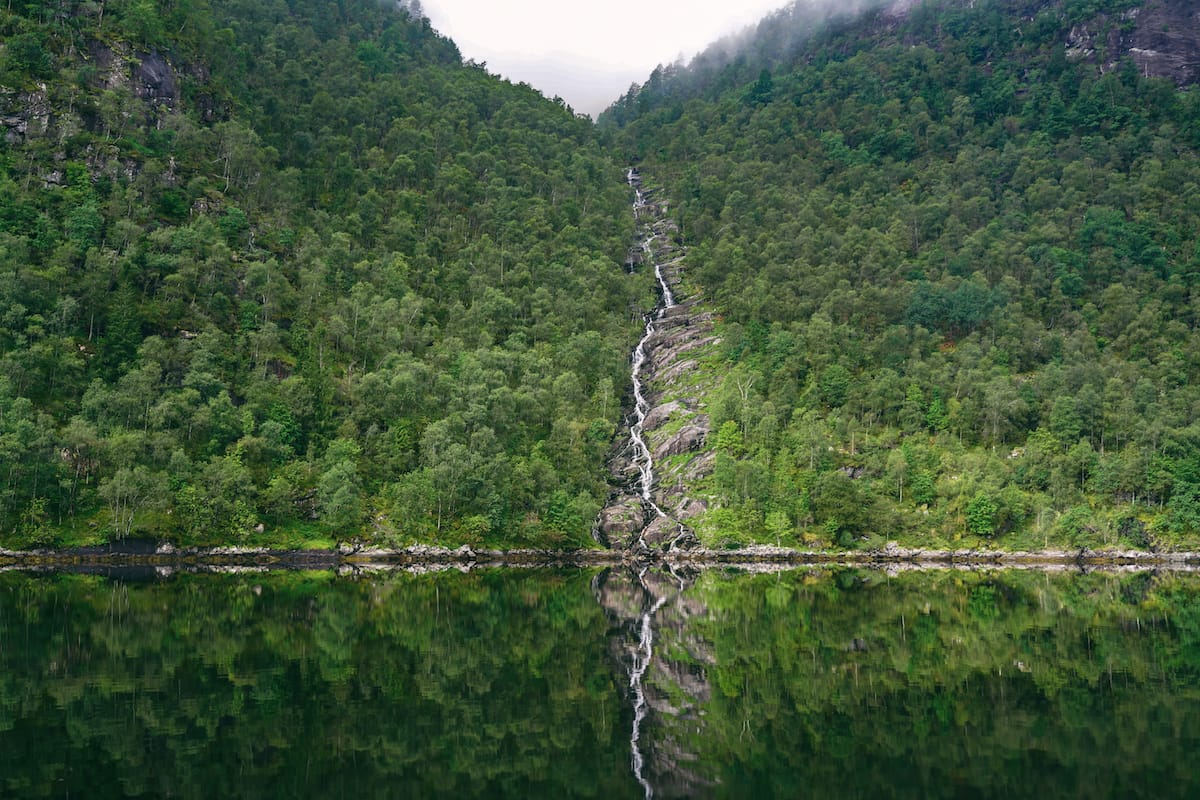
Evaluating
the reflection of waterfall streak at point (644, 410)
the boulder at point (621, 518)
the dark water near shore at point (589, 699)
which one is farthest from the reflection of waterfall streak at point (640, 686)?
the reflection of waterfall streak at point (644, 410)

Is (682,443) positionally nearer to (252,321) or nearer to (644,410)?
(644,410)

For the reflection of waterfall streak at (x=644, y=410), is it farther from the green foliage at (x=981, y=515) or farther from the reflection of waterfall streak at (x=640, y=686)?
the reflection of waterfall streak at (x=640, y=686)

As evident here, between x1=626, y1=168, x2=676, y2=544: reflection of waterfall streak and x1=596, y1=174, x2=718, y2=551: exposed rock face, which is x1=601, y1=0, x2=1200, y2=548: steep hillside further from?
x1=626, y1=168, x2=676, y2=544: reflection of waterfall streak

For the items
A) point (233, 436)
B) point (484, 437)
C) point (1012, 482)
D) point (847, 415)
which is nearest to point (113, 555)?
point (233, 436)

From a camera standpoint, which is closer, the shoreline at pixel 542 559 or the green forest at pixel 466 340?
the shoreline at pixel 542 559

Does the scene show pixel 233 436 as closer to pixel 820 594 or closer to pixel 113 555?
pixel 113 555

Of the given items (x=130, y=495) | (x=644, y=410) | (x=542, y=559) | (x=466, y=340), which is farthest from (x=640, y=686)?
(x=466, y=340)
